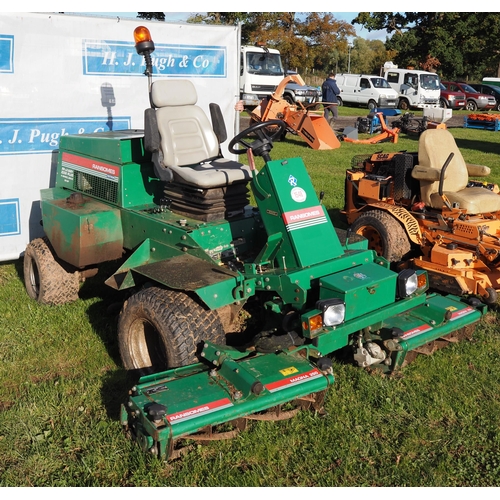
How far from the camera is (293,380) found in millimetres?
3441

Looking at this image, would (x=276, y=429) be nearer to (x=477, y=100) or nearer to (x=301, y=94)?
(x=301, y=94)

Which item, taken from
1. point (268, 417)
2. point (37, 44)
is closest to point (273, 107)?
point (37, 44)

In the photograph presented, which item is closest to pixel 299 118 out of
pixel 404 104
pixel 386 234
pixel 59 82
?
pixel 59 82

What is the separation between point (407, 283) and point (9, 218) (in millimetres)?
4475

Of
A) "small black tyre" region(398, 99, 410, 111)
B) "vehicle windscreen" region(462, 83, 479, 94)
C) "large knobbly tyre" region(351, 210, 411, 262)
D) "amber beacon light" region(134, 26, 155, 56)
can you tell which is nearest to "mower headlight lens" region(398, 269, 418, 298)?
"large knobbly tyre" region(351, 210, 411, 262)

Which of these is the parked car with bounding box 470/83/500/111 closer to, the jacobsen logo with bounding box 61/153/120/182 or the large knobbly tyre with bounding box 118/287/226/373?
the jacobsen logo with bounding box 61/153/120/182

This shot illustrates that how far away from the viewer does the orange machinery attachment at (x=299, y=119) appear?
13.7 m

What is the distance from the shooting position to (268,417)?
136 inches

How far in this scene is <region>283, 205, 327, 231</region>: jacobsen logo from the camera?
4000 mm

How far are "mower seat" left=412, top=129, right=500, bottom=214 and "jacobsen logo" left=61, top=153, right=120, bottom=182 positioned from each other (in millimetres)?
3133

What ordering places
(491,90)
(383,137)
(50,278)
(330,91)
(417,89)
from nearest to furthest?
(50,278) → (383,137) → (330,91) → (417,89) → (491,90)

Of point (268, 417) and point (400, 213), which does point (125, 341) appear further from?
point (400, 213)

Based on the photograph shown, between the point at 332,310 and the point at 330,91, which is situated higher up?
the point at 330,91

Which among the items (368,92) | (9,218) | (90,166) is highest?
(368,92)
